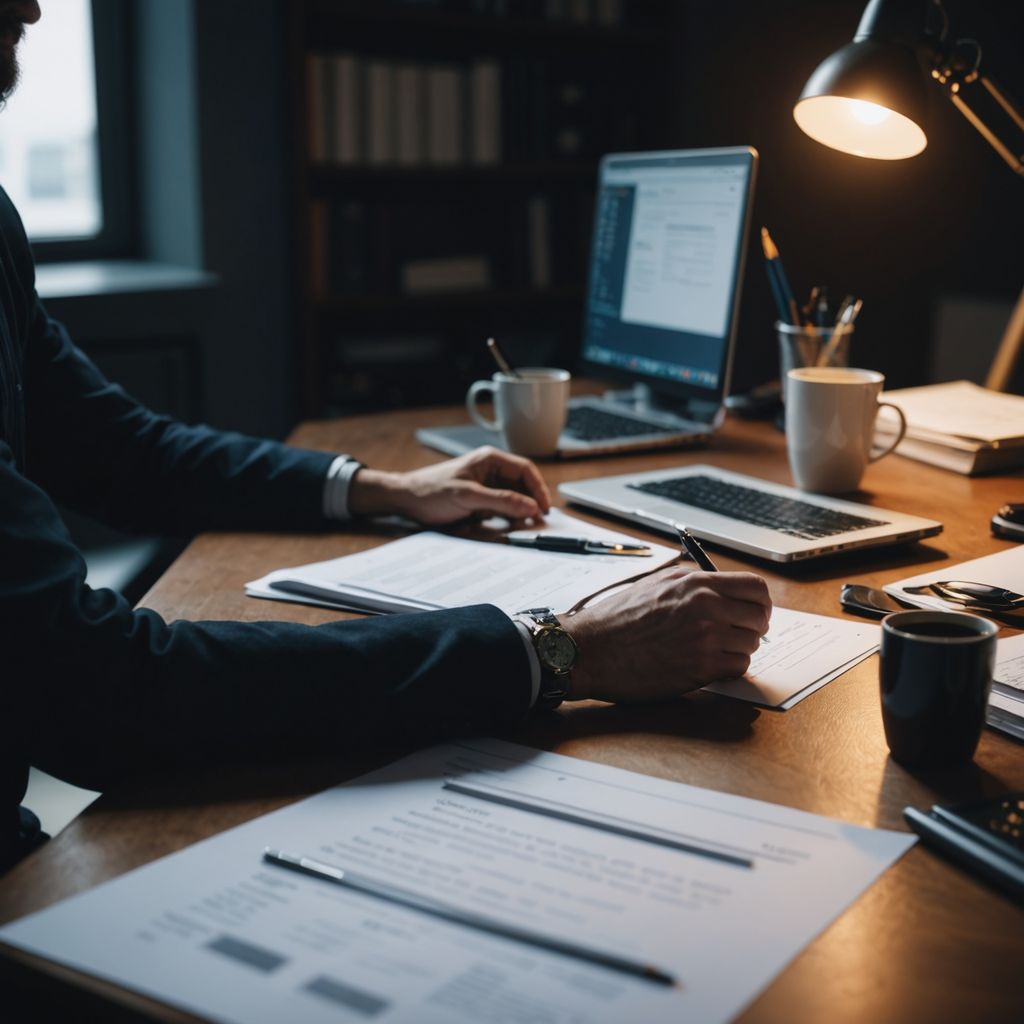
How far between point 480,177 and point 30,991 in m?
2.93

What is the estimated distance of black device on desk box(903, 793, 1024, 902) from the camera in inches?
23.8

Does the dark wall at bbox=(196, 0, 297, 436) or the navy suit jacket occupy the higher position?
the dark wall at bbox=(196, 0, 297, 436)

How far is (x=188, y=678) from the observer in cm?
77

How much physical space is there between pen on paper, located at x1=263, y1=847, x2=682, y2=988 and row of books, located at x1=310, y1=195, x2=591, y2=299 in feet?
8.36

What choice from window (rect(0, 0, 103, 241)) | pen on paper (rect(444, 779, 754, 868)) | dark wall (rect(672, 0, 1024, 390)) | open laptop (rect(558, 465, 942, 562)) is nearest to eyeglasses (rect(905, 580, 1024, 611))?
open laptop (rect(558, 465, 942, 562))

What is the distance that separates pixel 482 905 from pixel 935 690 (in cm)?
32

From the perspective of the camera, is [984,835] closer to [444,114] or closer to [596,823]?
[596,823]

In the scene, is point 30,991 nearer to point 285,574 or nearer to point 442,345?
point 285,574

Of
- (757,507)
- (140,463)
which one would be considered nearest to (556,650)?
(757,507)

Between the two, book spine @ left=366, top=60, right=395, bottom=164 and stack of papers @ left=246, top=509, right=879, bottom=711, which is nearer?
stack of papers @ left=246, top=509, right=879, bottom=711

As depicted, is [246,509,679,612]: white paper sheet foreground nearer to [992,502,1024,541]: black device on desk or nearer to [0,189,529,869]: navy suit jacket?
[0,189,529,869]: navy suit jacket

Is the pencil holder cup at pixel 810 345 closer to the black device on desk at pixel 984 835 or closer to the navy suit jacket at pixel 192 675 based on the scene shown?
the navy suit jacket at pixel 192 675

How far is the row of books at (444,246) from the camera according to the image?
3.07 meters

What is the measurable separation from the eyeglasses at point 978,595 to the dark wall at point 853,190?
1.84m
